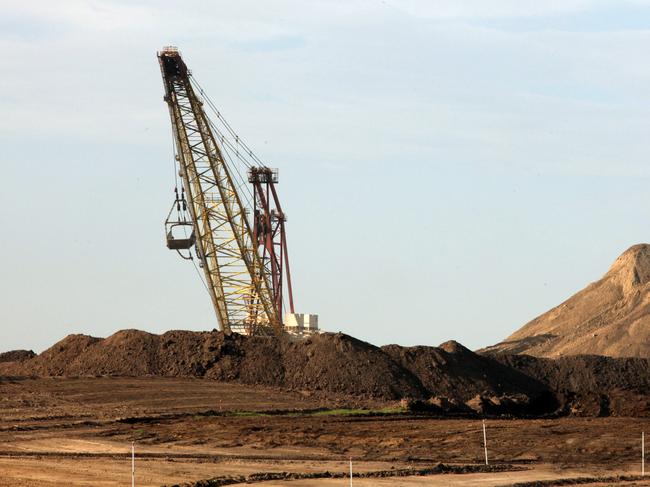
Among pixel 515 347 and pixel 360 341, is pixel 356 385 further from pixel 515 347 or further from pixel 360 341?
pixel 515 347

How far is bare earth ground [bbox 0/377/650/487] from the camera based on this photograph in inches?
1497

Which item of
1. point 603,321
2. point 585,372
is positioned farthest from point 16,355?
point 603,321

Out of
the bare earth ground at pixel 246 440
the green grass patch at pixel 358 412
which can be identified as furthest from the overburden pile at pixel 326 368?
the bare earth ground at pixel 246 440

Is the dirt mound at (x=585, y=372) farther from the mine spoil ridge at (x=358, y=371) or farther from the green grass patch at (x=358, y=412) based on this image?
the green grass patch at (x=358, y=412)

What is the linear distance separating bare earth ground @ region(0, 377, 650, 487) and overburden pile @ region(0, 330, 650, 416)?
14.9 ft

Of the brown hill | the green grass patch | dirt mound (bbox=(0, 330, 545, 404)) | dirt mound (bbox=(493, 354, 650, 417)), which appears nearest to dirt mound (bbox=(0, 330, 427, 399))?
dirt mound (bbox=(0, 330, 545, 404))

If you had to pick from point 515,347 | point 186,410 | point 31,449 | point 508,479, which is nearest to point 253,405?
point 186,410

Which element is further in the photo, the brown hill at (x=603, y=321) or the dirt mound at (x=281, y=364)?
the brown hill at (x=603, y=321)

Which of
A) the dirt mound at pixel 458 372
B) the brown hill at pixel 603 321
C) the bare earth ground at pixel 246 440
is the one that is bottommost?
the bare earth ground at pixel 246 440

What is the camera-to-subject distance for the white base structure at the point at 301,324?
83.6m

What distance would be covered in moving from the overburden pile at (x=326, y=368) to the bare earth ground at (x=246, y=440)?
4.54m

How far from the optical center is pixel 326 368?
68375mm

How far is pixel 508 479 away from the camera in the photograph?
125ft

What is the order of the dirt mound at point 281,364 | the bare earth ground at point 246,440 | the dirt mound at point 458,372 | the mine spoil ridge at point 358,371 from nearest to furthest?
1. the bare earth ground at point 246,440
2. the mine spoil ridge at point 358,371
3. the dirt mound at point 281,364
4. the dirt mound at point 458,372
